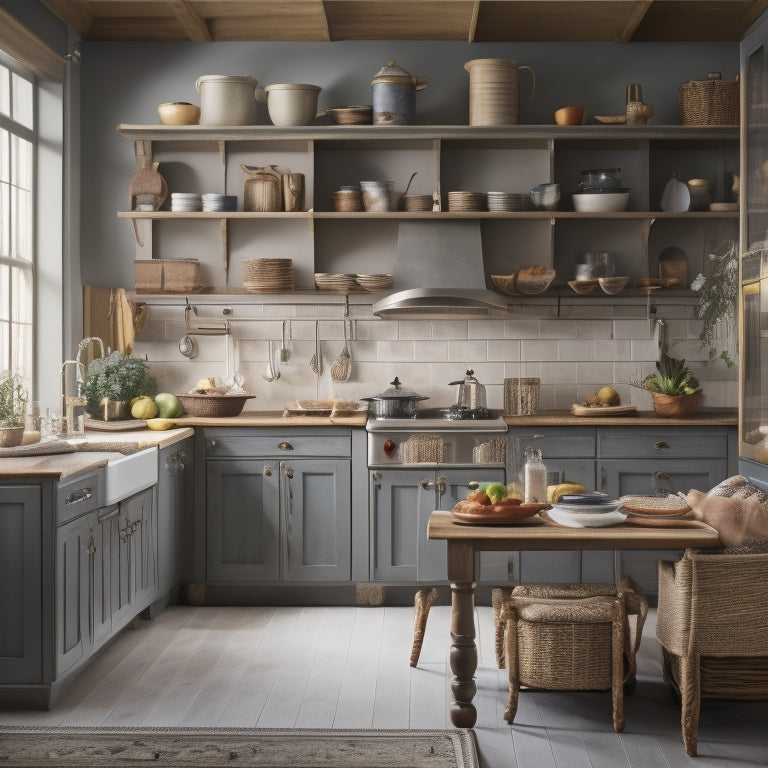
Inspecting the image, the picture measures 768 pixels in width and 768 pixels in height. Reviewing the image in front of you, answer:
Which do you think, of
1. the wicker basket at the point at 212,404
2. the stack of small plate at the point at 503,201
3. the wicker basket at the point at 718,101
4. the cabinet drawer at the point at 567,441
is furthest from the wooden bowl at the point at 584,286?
the wicker basket at the point at 212,404

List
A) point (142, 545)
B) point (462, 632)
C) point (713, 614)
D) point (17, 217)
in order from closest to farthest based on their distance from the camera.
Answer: point (713, 614) < point (462, 632) < point (142, 545) < point (17, 217)

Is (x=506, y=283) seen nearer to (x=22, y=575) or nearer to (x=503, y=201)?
(x=503, y=201)

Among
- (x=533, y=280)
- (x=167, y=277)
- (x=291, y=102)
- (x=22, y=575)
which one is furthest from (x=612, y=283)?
(x=22, y=575)

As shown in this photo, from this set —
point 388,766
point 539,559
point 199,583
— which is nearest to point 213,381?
point 199,583

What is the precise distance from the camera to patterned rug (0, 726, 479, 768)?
324 cm

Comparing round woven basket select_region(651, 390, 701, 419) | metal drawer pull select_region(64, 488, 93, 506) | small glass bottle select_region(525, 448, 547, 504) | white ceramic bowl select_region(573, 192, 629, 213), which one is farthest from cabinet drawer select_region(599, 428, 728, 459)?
metal drawer pull select_region(64, 488, 93, 506)

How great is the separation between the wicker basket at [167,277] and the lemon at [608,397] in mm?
2438

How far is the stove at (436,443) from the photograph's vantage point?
5297 millimetres

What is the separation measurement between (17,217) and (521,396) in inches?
118

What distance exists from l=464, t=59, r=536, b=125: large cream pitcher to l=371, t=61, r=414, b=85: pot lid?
38 cm

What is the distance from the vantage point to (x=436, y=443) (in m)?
5.30

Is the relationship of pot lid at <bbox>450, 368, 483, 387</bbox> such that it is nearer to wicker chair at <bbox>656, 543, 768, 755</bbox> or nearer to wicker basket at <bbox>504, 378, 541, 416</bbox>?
wicker basket at <bbox>504, 378, 541, 416</bbox>

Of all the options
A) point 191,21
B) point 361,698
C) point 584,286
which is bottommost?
point 361,698

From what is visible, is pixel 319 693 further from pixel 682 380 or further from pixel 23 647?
pixel 682 380
